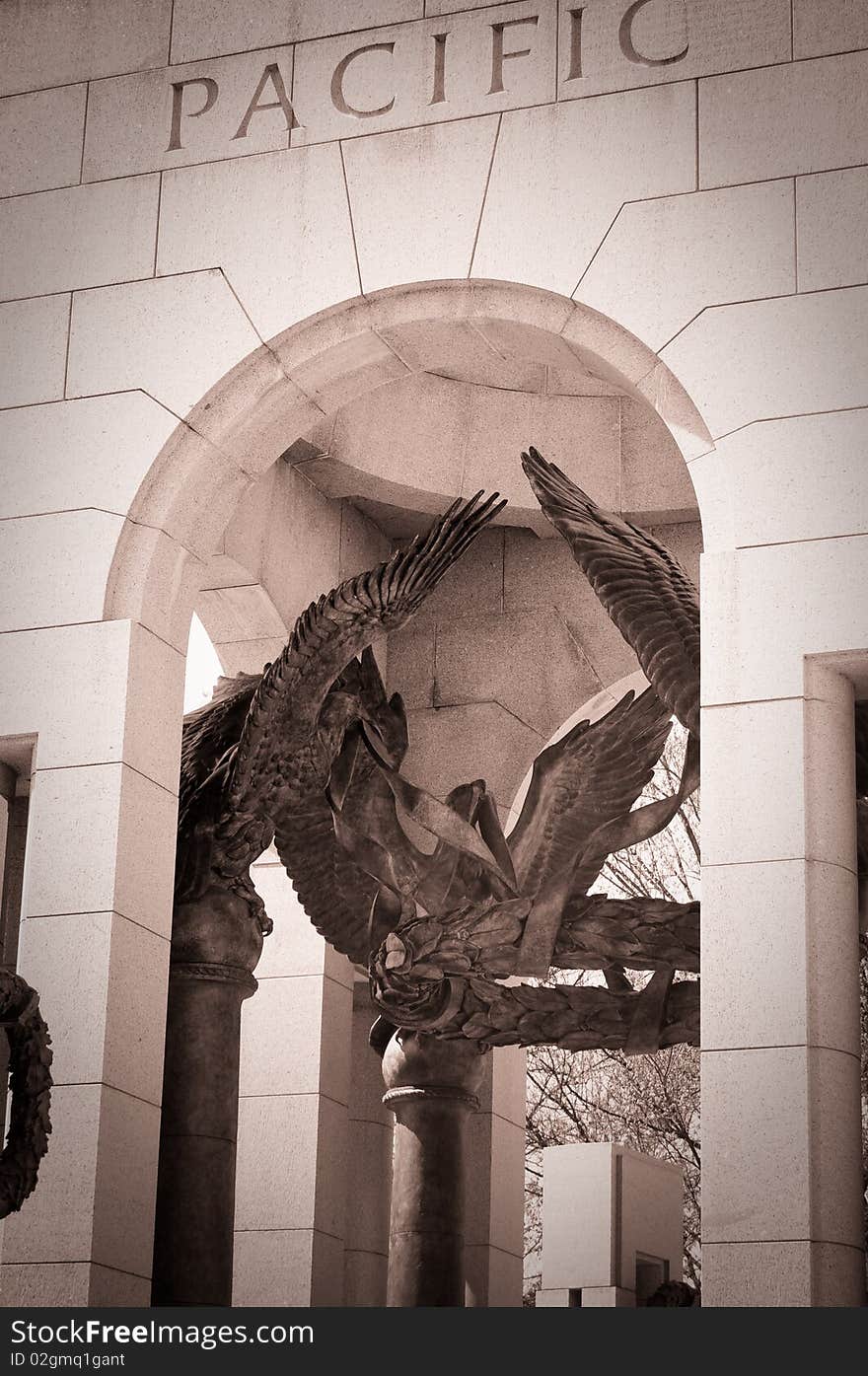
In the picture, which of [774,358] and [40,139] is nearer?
[774,358]

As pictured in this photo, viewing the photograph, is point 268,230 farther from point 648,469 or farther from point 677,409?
point 648,469

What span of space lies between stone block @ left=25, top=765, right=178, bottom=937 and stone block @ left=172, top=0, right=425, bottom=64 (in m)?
4.61

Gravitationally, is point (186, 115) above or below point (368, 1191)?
above

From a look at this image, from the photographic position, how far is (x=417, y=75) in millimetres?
12500

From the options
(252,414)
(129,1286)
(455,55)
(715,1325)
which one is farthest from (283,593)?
(715,1325)

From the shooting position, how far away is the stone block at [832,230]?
1111 centimetres

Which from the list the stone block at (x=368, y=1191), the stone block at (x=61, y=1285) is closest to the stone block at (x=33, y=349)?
the stone block at (x=61, y=1285)

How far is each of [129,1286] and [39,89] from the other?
738 centimetres

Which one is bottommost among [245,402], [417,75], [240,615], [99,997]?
[99,997]

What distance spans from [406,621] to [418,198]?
101 inches

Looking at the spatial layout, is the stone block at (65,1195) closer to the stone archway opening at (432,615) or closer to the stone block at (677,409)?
the stone archway opening at (432,615)

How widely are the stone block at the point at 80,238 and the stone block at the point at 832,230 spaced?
3.98 m

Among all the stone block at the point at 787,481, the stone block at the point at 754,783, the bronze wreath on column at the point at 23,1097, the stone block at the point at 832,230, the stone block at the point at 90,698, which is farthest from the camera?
the stone block at the point at 90,698

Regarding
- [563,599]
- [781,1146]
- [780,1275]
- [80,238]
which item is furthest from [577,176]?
[780,1275]
